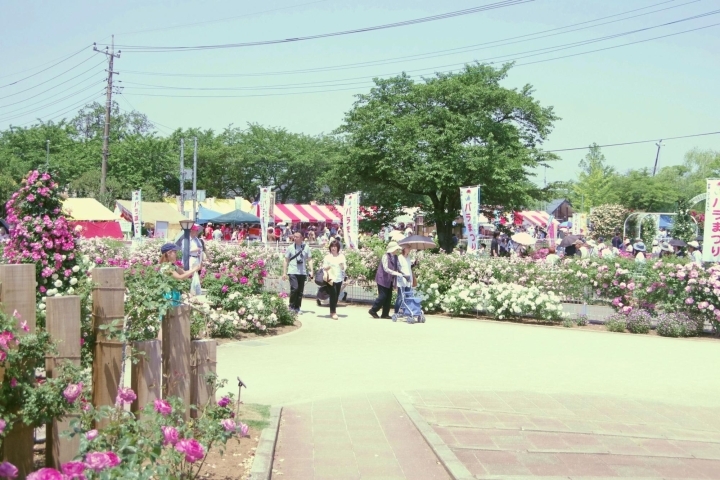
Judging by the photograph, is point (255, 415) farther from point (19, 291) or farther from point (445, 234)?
point (445, 234)

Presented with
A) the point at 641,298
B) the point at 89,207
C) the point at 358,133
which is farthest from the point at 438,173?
the point at 89,207

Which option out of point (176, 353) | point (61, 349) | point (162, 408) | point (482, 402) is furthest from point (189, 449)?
point (482, 402)

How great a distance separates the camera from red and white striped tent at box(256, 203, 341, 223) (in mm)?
49312

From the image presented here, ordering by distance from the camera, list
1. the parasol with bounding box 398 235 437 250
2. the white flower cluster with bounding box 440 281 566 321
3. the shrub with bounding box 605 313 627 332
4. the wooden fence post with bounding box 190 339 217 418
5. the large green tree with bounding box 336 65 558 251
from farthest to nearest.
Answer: the large green tree with bounding box 336 65 558 251 < the parasol with bounding box 398 235 437 250 < the white flower cluster with bounding box 440 281 566 321 < the shrub with bounding box 605 313 627 332 < the wooden fence post with bounding box 190 339 217 418

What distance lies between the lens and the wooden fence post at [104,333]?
4.62 meters

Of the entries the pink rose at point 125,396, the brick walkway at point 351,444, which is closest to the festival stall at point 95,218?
the brick walkway at point 351,444

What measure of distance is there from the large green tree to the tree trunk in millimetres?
42

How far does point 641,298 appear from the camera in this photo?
46.8 ft

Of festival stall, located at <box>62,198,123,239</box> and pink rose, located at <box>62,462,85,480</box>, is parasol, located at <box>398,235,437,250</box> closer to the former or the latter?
pink rose, located at <box>62,462,85,480</box>

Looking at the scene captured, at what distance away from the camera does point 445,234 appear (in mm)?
31891

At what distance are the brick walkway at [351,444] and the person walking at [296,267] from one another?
6721 millimetres

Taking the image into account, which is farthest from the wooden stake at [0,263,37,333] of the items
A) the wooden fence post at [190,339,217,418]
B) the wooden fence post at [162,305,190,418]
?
the wooden fence post at [190,339,217,418]

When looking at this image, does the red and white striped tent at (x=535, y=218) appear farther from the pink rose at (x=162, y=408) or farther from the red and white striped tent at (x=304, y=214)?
the pink rose at (x=162, y=408)

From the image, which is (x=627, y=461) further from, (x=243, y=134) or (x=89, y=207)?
(x=243, y=134)
